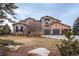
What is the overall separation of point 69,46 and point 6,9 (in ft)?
1.97

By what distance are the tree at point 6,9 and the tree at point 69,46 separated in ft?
1.56

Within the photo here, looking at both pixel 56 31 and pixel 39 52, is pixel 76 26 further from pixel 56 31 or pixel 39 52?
pixel 39 52

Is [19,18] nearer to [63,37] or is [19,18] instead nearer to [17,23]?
[17,23]

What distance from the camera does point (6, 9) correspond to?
1.29m

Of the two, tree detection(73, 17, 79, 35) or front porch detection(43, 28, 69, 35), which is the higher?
tree detection(73, 17, 79, 35)

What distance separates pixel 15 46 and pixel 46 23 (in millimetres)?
319

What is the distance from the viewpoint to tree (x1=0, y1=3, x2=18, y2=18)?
1.27 metres

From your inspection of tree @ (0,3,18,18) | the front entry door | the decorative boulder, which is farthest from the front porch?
tree @ (0,3,18,18)

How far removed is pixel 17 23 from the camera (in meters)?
1.27

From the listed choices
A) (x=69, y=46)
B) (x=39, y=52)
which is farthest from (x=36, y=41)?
(x=69, y=46)

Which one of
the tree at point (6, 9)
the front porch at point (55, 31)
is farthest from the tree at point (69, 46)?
the tree at point (6, 9)

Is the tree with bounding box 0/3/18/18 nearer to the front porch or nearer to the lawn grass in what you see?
the lawn grass

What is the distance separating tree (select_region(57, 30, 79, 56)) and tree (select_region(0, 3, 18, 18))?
48 centimetres

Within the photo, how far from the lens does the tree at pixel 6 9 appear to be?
1.27m
